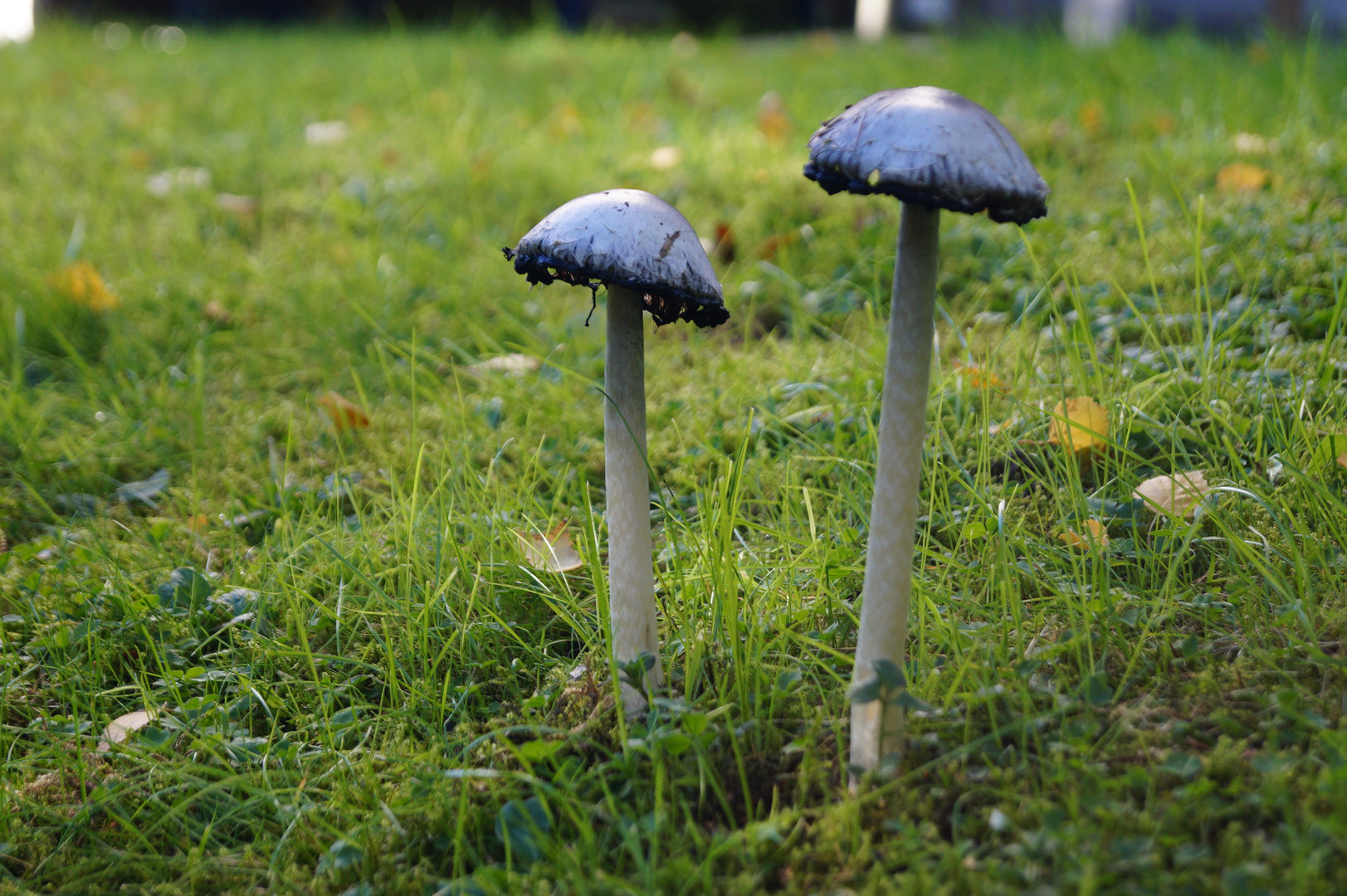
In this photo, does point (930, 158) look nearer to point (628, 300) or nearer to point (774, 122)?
point (628, 300)

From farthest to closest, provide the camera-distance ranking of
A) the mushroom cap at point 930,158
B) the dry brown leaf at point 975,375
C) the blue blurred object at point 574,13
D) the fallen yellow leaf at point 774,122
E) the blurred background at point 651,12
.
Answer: the blue blurred object at point 574,13, the blurred background at point 651,12, the fallen yellow leaf at point 774,122, the dry brown leaf at point 975,375, the mushroom cap at point 930,158

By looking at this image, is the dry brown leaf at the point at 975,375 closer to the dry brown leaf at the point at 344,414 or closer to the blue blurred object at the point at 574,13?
the dry brown leaf at the point at 344,414

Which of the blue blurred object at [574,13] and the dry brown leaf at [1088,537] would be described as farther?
the blue blurred object at [574,13]

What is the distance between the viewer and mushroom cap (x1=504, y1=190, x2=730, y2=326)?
1.41 m

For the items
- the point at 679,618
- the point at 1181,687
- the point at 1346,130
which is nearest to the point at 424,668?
the point at 679,618

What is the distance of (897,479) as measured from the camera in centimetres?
142

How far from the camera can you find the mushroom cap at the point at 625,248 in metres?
1.41

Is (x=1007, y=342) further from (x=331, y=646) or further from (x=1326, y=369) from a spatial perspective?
(x=331, y=646)

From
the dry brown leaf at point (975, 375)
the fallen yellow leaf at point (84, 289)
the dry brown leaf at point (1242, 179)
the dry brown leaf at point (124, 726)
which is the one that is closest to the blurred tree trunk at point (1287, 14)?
the dry brown leaf at point (1242, 179)

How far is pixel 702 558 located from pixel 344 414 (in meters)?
1.39

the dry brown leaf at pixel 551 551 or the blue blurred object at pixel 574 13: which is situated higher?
the blue blurred object at pixel 574 13

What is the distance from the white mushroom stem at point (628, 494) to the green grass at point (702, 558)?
9cm

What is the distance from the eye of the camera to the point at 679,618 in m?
1.86

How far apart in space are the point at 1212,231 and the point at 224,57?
23.4 ft
